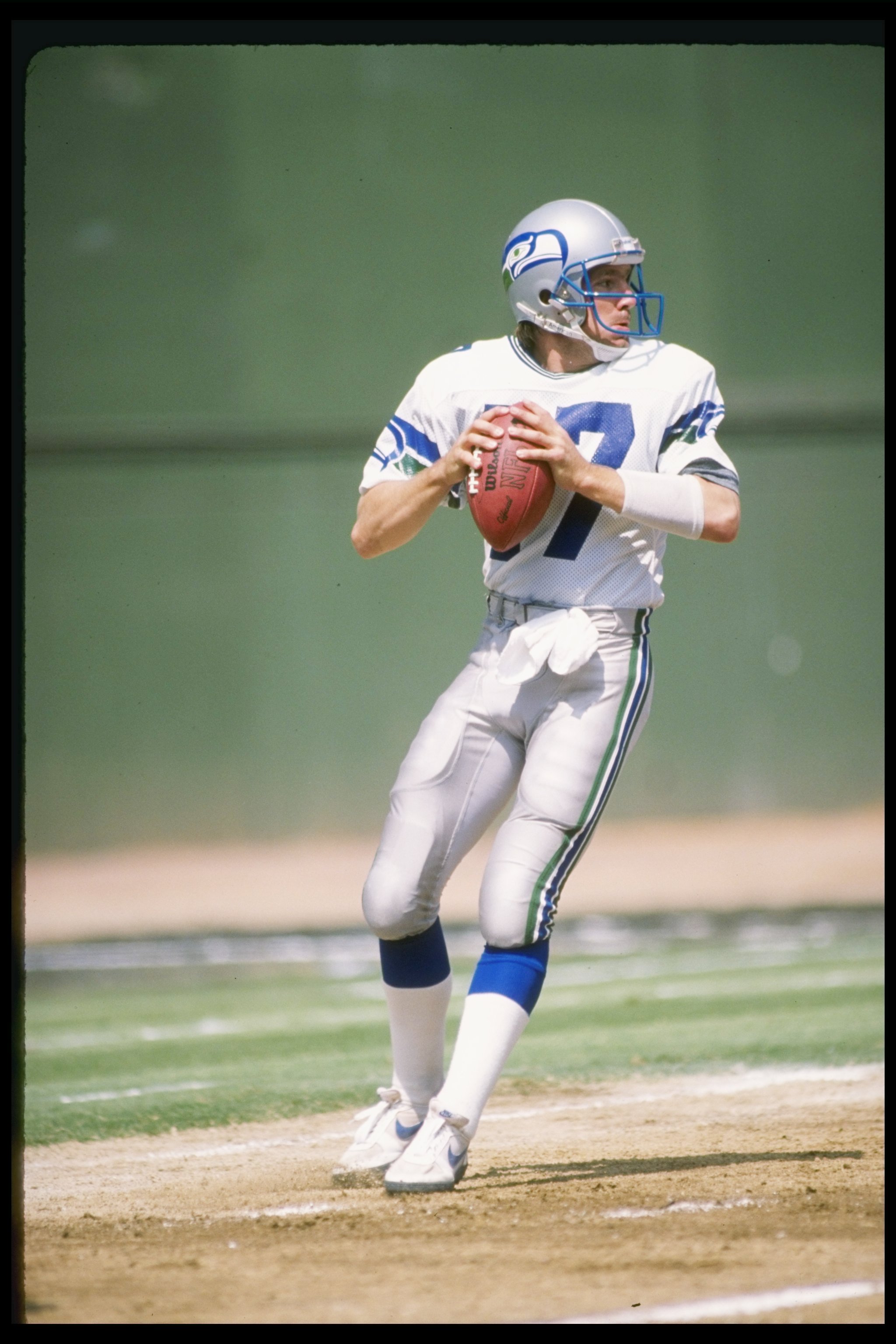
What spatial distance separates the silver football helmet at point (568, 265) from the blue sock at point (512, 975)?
1378 millimetres

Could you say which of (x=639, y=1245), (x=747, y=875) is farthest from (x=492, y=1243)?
(x=747, y=875)

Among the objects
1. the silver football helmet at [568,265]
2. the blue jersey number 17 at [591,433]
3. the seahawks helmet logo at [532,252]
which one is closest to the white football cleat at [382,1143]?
the blue jersey number 17 at [591,433]

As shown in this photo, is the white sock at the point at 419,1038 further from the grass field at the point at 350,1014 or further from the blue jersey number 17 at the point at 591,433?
the grass field at the point at 350,1014

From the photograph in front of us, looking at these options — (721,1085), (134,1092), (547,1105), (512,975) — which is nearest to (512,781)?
(512,975)

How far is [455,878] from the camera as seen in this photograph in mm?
7980

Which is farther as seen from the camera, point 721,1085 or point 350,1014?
point 350,1014

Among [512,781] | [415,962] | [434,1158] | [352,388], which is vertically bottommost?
[434,1158]

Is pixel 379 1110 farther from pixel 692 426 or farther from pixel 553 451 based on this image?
pixel 692 426

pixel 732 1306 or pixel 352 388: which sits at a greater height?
pixel 352 388

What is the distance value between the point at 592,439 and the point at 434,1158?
5.31ft

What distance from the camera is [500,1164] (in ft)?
13.1

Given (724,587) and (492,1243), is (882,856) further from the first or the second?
(492,1243)

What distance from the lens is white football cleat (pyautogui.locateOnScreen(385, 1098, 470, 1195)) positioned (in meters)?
3.33

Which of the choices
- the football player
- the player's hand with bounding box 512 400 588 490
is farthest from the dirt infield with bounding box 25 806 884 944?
the player's hand with bounding box 512 400 588 490
